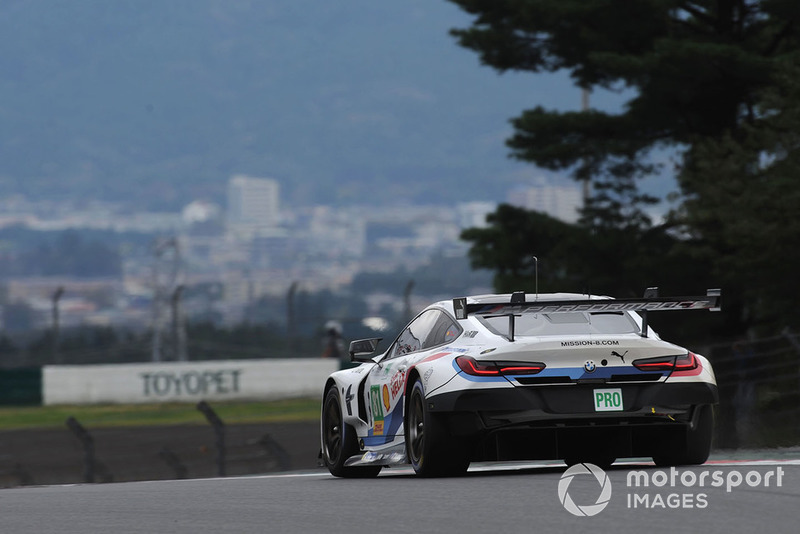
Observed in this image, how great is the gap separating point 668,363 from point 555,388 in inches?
30.6

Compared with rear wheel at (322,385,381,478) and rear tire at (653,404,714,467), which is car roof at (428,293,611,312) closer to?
rear tire at (653,404,714,467)

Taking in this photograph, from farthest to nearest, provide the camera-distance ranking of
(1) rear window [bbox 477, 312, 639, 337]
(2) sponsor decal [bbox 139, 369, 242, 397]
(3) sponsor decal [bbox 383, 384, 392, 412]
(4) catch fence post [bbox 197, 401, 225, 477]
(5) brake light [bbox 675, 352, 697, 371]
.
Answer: (2) sponsor decal [bbox 139, 369, 242, 397], (4) catch fence post [bbox 197, 401, 225, 477], (3) sponsor decal [bbox 383, 384, 392, 412], (1) rear window [bbox 477, 312, 639, 337], (5) brake light [bbox 675, 352, 697, 371]

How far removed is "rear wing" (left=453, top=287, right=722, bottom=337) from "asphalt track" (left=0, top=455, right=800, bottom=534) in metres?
1.00

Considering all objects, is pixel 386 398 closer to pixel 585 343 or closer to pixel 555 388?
pixel 555 388

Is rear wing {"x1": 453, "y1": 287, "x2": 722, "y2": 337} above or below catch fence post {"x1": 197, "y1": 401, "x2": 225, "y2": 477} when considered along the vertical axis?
above

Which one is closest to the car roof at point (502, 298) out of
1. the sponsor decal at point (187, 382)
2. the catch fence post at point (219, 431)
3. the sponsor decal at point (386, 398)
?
the sponsor decal at point (386, 398)

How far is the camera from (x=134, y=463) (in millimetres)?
27656

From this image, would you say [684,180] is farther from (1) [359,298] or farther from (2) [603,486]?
(1) [359,298]

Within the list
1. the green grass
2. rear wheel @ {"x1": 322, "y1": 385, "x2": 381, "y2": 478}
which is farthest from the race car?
the green grass

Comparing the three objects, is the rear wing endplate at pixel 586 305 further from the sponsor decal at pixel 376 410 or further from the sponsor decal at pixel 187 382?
the sponsor decal at pixel 187 382

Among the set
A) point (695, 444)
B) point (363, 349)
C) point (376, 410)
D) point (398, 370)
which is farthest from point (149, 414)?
point (695, 444)

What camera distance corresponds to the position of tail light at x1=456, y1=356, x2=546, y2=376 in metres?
9.58

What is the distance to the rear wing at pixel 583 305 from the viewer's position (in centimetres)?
952

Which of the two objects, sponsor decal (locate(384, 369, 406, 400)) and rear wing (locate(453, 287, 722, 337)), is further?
sponsor decal (locate(384, 369, 406, 400))
